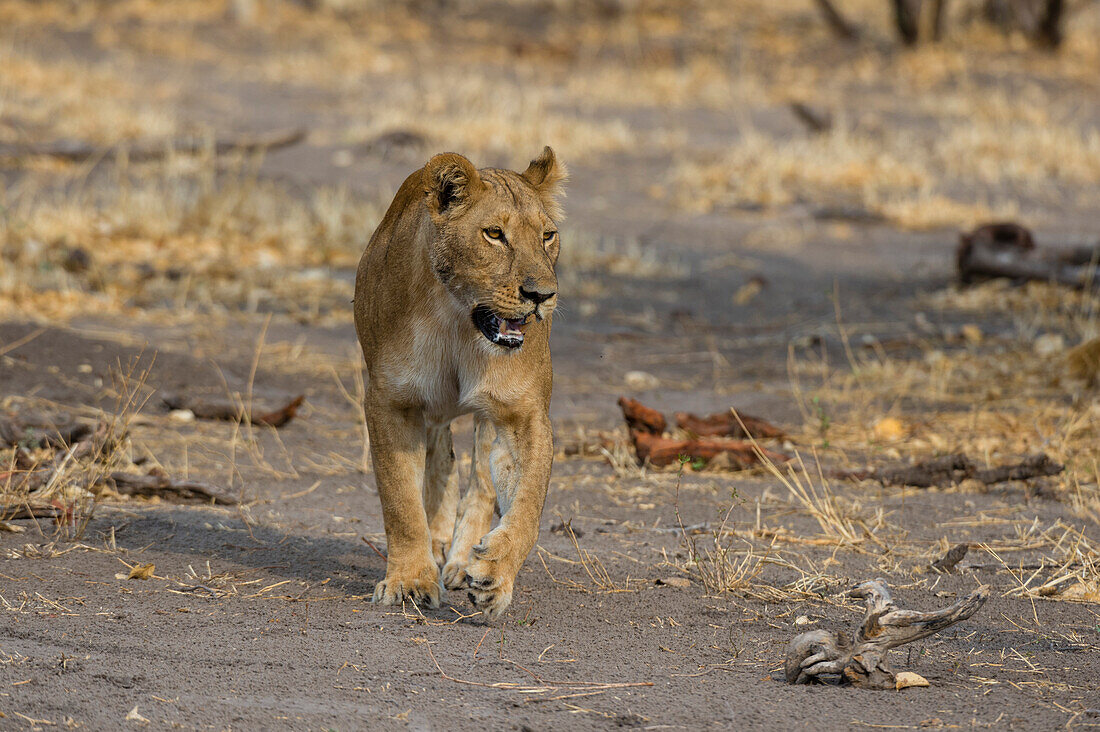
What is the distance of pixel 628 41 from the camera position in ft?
85.0

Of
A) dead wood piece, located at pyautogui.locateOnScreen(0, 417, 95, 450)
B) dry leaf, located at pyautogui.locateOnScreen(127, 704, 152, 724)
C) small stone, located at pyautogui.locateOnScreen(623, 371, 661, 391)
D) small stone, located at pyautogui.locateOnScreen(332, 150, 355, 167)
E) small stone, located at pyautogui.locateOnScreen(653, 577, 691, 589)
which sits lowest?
small stone, located at pyautogui.locateOnScreen(623, 371, 661, 391)

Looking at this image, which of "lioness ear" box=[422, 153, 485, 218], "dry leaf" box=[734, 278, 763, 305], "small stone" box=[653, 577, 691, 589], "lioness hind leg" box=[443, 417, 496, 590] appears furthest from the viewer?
"dry leaf" box=[734, 278, 763, 305]

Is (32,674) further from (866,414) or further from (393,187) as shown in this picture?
(393,187)

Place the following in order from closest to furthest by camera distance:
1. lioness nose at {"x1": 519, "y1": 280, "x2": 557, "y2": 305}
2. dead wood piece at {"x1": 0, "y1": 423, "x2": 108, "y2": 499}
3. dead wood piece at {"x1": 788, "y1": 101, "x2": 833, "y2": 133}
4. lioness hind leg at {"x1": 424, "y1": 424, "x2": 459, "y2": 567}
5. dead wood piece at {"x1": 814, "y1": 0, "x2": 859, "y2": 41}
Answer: lioness nose at {"x1": 519, "y1": 280, "x2": 557, "y2": 305} → lioness hind leg at {"x1": 424, "y1": 424, "x2": 459, "y2": 567} → dead wood piece at {"x1": 0, "y1": 423, "x2": 108, "y2": 499} → dead wood piece at {"x1": 788, "y1": 101, "x2": 833, "y2": 133} → dead wood piece at {"x1": 814, "y1": 0, "x2": 859, "y2": 41}

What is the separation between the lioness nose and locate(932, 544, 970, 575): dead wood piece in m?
1.79

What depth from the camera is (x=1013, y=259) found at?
387 inches

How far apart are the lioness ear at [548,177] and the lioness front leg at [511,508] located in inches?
28.6

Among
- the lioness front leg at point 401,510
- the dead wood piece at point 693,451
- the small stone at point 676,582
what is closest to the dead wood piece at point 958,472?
the dead wood piece at point 693,451

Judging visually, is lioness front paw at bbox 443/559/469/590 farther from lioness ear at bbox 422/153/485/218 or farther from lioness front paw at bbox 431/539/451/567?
lioness ear at bbox 422/153/485/218

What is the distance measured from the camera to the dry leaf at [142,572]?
4262 millimetres

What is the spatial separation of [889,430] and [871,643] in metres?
3.55

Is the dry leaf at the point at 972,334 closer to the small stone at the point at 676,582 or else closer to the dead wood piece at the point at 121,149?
the small stone at the point at 676,582

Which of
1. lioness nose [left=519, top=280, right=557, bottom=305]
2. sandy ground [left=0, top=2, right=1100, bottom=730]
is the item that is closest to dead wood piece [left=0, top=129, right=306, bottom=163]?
sandy ground [left=0, top=2, right=1100, bottom=730]

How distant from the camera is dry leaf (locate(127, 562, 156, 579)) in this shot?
4262mm
